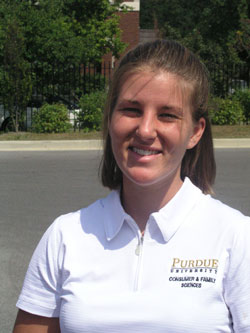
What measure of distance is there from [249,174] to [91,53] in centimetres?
963

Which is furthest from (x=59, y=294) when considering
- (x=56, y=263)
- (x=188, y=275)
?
(x=188, y=275)

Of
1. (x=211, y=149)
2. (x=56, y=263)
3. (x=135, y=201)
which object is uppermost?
(x=211, y=149)

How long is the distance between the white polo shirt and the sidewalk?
1182cm

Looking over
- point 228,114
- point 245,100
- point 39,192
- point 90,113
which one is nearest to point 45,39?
point 90,113

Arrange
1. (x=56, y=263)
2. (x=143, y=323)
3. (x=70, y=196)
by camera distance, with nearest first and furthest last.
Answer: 1. (x=143, y=323)
2. (x=56, y=263)
3. (x=70, y=196)

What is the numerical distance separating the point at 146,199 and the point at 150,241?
15 centimetres

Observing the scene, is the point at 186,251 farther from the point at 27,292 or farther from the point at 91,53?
the point at 91,53

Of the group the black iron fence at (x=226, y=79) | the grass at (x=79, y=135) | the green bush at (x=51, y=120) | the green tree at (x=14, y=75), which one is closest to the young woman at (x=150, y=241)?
the grass at (x=79, y=135)

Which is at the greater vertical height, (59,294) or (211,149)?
(211,149)

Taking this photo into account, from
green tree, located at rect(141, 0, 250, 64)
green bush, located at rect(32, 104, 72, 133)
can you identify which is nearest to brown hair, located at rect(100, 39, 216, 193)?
green bush, located at rect(32, 104, 72, 133)

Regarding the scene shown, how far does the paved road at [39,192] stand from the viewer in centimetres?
541

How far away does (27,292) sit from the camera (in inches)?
68.2

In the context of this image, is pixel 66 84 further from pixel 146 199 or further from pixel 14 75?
pixel 146 199

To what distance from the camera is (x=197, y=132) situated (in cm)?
186
